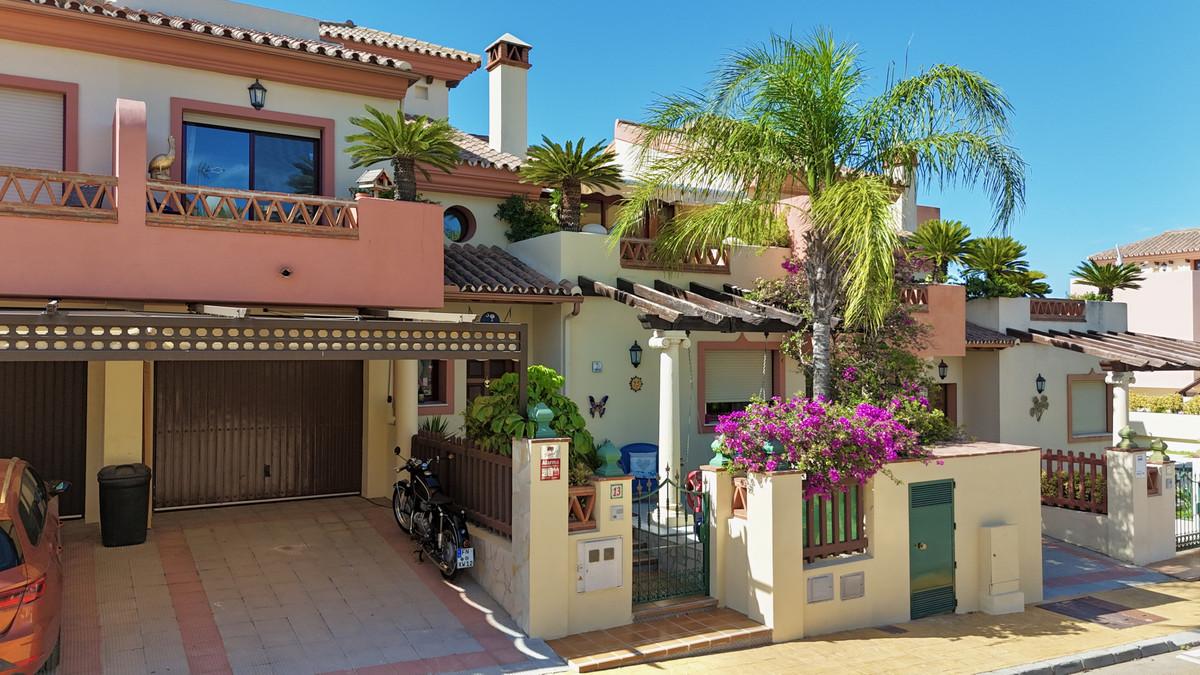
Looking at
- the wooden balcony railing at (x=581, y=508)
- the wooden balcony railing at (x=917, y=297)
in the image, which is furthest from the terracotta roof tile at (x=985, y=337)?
the wooden balcony railing at (x=581, y=508)

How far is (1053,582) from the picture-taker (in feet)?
41.9

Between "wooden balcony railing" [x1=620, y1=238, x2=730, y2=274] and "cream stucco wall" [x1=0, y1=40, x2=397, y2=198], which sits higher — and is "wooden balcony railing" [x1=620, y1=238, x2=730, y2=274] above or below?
below

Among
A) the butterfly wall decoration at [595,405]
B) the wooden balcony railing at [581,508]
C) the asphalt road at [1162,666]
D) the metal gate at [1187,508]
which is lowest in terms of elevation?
the asphalt road at [1162,666]

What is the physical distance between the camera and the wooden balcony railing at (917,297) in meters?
16.4

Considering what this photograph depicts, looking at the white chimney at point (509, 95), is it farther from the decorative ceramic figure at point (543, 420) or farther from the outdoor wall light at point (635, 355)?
the decorative ceramic figure at point (543, 420)

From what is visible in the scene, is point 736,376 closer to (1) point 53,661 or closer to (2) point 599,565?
(2) point 599,565

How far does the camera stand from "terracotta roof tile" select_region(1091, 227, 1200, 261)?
3849cm

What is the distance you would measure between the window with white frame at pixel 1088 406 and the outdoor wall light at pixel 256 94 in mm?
19526

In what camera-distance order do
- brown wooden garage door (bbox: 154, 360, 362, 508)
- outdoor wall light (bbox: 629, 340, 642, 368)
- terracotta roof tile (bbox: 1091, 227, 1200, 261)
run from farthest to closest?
terracotta roof tile (bbox: 1091, 227, 1200, 261)
outdoor wall light (bbox: 629, 340, 642, 368)
brown wooden garage door (bbox: 154, 360, 362, 508)

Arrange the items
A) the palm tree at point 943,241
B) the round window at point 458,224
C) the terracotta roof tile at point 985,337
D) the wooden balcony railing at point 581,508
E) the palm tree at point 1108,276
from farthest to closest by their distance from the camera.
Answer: the palm tree at point 1108,276 → the palm tree at point 943,241 → the terracotta roof tile at point 985,337 → the round window at point 458,224 → the wooden balcony railing at point 581,508

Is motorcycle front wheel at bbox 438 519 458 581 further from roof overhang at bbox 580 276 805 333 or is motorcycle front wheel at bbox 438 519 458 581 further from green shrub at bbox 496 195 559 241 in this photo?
green shrub at bbox 496 195 559 241

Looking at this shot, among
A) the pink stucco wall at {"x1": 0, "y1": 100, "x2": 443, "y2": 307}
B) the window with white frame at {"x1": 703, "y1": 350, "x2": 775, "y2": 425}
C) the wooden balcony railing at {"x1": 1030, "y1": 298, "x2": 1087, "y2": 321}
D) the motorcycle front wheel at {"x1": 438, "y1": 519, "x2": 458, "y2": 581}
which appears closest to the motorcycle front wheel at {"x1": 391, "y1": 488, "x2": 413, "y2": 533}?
the motorcycle front wheel at {"x1": 438, "y1": 519, "x2": 458, "y2": 581}

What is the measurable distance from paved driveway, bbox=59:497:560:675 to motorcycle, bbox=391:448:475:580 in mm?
259

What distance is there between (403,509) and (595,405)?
14.8 feet
